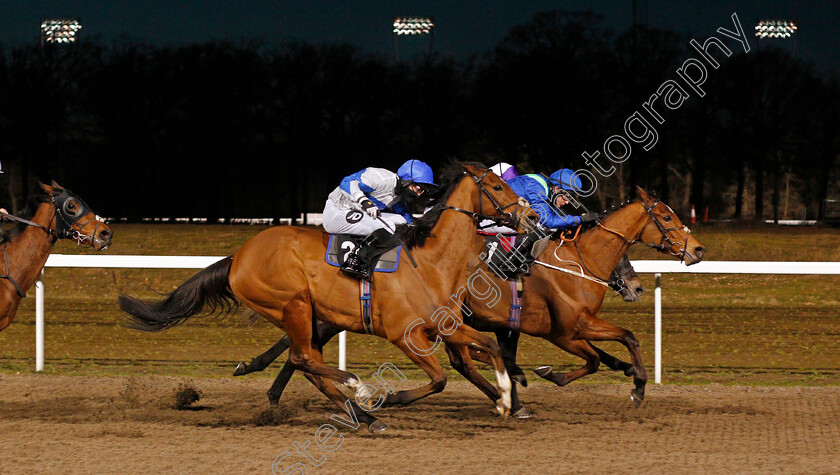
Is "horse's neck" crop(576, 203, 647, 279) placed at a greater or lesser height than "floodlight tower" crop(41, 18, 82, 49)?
lesser

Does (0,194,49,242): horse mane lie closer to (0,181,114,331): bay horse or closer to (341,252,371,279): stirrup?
(0,181,114,331): bay horse

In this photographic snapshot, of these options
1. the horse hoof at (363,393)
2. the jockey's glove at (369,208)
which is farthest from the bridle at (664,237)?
the horse hoof at (363,393)

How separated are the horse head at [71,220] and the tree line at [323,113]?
1995cm

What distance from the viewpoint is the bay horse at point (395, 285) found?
556 cm

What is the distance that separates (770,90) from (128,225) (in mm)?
20169

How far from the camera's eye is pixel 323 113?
27.8 metres

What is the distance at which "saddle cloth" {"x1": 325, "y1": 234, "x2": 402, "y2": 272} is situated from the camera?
5703mm

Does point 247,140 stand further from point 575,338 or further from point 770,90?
point 575,338

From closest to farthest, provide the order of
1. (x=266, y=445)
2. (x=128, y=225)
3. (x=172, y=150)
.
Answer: (x=266, y=445) < (x=128, y=225) < (x=172, y=150)

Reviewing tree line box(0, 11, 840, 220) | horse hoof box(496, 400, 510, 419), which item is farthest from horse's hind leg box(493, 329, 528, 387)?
tree line box(0, 11, 840, 220)

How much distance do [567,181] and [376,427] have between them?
2477 mm

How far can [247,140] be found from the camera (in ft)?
92.3

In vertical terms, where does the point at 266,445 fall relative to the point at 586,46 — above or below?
below

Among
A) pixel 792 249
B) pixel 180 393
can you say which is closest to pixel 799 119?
pixel 792 249
